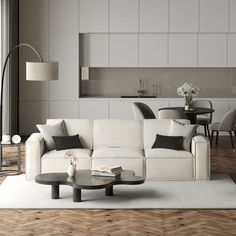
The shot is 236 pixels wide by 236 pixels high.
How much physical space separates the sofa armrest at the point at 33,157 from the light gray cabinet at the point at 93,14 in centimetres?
453

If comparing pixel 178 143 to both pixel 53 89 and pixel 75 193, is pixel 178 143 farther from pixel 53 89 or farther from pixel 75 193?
pixel 53 89

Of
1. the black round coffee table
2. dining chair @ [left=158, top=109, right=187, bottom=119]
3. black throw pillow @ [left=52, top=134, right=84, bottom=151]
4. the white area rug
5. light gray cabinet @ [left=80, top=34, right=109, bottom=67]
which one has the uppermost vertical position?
light gray cabinet @ [left=80, top=34, right=109, bottom=67]

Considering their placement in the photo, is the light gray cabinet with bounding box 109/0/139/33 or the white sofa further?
the light gray cabinet with bounding box 109/0/139/33

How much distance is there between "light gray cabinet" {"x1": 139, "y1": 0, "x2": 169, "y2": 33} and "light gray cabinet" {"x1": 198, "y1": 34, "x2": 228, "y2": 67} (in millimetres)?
728

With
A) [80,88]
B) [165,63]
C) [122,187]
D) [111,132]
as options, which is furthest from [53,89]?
[122,187]

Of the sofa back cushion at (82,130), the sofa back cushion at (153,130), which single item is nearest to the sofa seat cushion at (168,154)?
the sofa back cushion at (153,130)

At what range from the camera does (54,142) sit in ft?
26.6

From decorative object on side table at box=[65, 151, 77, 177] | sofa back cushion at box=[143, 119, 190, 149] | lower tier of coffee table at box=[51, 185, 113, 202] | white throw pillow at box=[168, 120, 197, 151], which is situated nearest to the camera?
lower tier of coffee table at box=[51, 185, 113, 202]

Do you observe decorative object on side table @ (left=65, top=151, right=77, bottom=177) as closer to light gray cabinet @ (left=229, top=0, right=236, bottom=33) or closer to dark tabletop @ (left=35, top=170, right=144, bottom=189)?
dark tabletop @ (left=35, top=170, right=144, bottom=189)

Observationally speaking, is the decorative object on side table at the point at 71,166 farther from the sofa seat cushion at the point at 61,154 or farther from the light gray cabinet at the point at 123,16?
the light gray cabinet at the point at 123,16

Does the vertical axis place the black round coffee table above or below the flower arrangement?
below

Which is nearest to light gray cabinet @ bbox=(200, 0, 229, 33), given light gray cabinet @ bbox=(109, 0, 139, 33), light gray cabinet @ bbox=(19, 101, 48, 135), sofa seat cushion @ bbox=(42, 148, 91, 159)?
light gray cabinet @ bbox=(109, 0, 139, 33)

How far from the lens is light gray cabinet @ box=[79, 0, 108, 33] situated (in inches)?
466

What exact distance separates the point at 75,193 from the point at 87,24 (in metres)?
5.75
